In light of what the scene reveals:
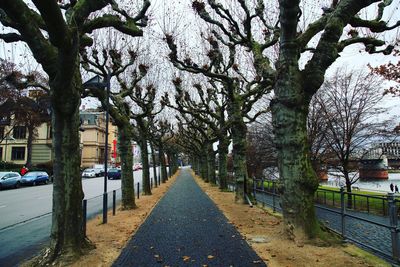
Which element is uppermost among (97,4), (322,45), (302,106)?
(97,4)

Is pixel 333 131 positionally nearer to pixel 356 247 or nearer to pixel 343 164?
pixel 343 164

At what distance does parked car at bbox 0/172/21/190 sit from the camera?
27.5 metres

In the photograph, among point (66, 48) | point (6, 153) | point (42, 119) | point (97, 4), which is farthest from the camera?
point (6, 153)

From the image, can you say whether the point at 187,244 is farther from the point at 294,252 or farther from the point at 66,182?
the point at 66,182

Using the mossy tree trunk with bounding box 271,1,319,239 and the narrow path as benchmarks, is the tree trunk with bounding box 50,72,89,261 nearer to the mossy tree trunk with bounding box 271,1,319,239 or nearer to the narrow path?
the narrow path

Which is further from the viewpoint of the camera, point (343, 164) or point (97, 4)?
point (343, 164)

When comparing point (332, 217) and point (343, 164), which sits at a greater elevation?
point (343, 164)

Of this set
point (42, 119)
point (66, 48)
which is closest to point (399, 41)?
point (66, 48)

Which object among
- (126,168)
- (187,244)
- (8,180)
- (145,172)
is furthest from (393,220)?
(8,180)

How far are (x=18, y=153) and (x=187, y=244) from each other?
189 feet

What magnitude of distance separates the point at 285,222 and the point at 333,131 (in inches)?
544

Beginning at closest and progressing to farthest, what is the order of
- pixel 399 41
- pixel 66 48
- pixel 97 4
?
1. pixel 66 48
2. pixel 97 4
3. pixel 399 41

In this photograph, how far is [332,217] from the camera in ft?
36.4

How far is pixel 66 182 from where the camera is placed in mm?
6422
